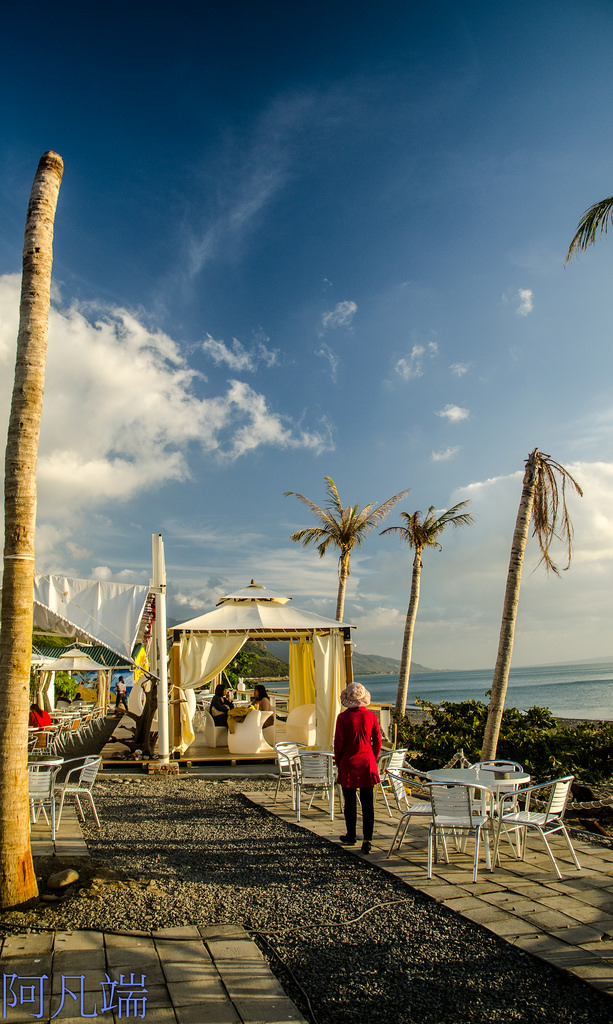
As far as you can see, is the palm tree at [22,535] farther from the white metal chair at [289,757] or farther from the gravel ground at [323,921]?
the white metal chair at [289,757]

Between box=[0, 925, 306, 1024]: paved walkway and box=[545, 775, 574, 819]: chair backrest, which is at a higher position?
box=[545, 775, 574, 819]: chair backrest

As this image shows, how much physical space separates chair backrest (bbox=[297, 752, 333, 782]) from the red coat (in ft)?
3.81

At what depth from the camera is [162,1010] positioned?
108 inches

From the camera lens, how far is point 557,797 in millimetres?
4980

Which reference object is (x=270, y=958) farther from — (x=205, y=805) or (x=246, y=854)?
(x=205, y=805)

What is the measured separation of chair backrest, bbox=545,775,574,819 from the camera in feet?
16.2

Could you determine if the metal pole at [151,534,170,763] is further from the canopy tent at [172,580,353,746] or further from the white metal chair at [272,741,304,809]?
the white metal chair at [272,741,304,809]

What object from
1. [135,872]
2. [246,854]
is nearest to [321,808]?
[246,854]

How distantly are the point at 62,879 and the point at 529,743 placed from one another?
8.07m

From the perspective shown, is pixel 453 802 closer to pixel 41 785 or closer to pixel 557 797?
pixel 557 797

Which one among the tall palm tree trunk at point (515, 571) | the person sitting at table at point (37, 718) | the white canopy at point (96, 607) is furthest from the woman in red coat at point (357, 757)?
the person sitting at table at point (37, 718)

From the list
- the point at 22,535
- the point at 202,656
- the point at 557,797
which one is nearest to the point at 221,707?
the point at 202,656

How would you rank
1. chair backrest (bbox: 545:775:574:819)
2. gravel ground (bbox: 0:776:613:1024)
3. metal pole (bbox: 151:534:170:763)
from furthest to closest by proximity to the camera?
metal pole (bbox: 151:534:170:763)
chair backrest (bbox: 545:775:574:819)
gravel ground (bbox: 0:776:613:1024)

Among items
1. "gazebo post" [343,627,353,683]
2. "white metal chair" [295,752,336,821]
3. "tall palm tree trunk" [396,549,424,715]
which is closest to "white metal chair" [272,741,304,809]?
"white metal chair" [295,752,336,821]
